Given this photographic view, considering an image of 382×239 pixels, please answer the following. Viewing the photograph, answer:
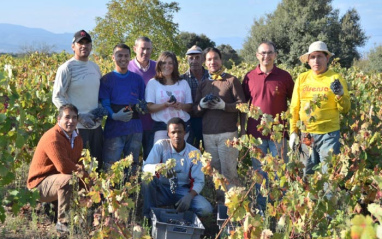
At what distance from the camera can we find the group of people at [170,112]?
14.9ft

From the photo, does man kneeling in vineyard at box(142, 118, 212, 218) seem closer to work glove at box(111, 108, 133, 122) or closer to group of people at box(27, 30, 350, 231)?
group of people at box(27, 30, 350, 231)

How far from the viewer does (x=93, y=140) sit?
511 centimetres

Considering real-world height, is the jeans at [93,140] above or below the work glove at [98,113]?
below

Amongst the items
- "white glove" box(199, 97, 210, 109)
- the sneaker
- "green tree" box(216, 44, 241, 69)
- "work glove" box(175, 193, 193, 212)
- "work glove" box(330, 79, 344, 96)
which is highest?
"green tree" box(216, 44, 241, 69)

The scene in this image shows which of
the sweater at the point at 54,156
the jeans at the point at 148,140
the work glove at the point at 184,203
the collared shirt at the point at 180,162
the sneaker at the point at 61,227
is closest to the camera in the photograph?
the sneaker at the point at 61,227

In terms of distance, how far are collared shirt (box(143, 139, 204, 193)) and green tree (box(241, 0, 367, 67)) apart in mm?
27961

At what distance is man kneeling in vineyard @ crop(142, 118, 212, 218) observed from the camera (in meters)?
4.59

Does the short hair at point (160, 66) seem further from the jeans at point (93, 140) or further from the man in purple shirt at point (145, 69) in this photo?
the jeans at point (93, 140)

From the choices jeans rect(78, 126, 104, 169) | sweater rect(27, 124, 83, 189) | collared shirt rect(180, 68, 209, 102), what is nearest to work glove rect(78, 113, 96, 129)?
jeans rect(78, 126, 104, 169)

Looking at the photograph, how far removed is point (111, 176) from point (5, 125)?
1174 millimetres

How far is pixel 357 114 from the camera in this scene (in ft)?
19.7

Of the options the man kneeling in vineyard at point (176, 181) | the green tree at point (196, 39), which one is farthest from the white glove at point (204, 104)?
the green tree at point (196, 39)

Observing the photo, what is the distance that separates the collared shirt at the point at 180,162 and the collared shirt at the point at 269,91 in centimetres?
72

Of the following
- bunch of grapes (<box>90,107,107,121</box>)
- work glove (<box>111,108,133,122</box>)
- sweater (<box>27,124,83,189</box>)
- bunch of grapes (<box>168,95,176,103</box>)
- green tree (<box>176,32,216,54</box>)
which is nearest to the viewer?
sweater (<box>27,124,83,189</box>)
